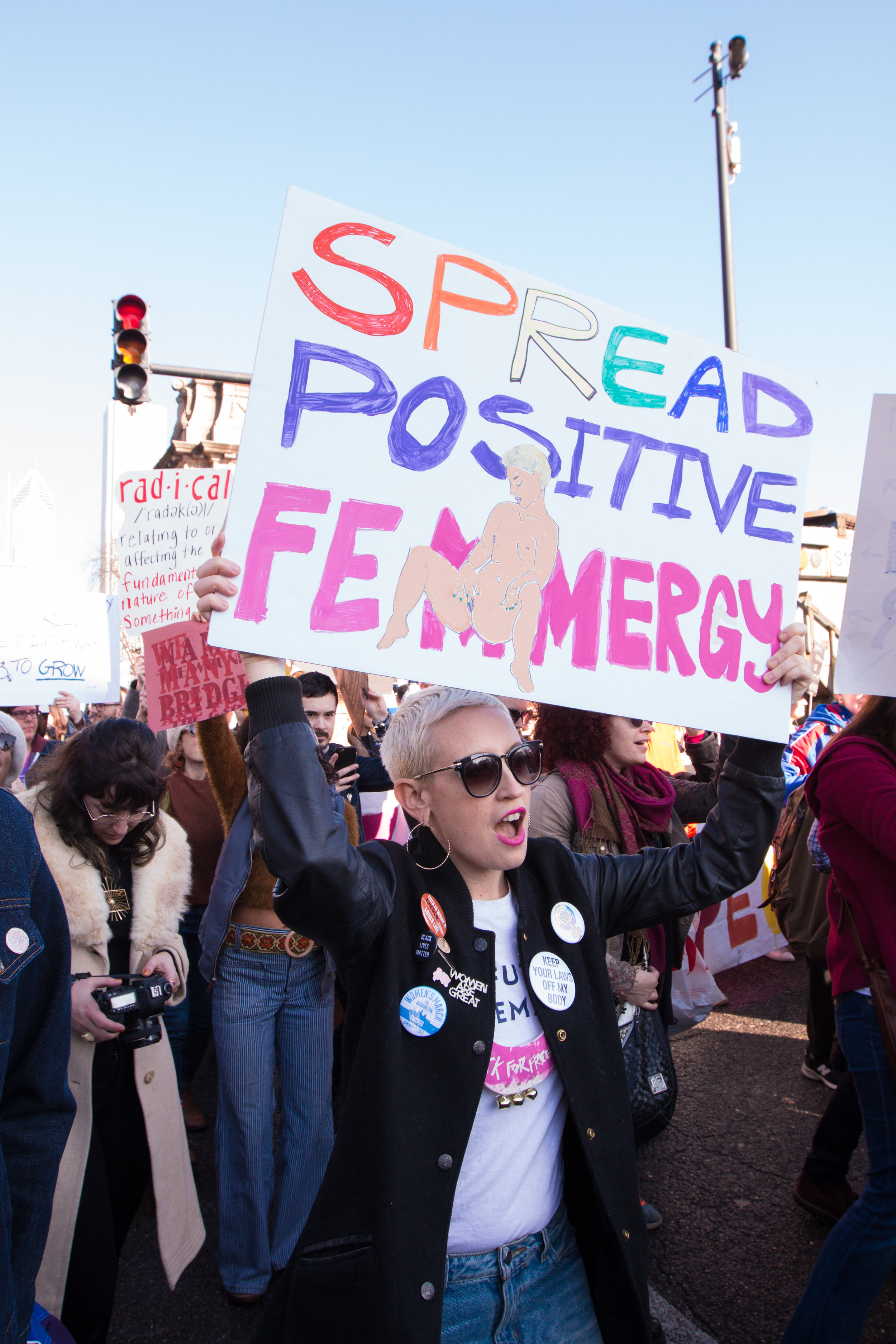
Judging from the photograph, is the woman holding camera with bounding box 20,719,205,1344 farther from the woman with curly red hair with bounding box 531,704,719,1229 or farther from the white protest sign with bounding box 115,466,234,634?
the white protest sign with bounding box 115,466,234,634

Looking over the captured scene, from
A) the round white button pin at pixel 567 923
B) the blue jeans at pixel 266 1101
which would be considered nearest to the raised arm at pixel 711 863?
the round white button pin at pixel 567 923

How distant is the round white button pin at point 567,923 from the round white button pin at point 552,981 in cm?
5

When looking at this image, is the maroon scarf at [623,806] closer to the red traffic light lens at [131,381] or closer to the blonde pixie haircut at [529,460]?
the blonde pixie haircut at [529,460]

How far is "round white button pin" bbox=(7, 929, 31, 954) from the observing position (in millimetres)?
1427

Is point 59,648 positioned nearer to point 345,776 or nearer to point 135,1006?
point 345,776

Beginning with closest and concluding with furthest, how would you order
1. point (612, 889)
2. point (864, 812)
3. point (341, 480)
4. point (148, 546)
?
point (341, 480) < point (612, 889) < point (864, 812) < point (148, 546)

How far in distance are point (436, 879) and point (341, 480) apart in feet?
2.63

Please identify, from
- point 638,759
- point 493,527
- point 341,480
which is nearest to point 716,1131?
point 638,759

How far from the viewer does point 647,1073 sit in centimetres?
268

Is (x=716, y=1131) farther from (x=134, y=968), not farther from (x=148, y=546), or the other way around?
(x=148, y=546)

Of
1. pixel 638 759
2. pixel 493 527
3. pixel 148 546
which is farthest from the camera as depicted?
pixel 148 546

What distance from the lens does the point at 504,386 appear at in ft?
5.93

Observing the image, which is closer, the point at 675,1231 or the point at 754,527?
the point at 754,527

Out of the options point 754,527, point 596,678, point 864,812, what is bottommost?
point 864,812
